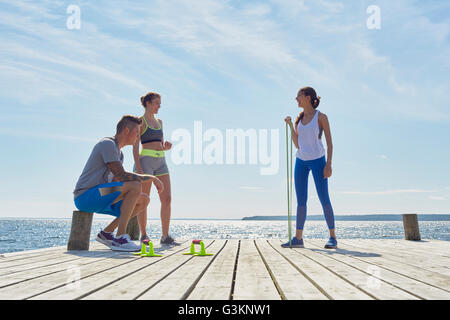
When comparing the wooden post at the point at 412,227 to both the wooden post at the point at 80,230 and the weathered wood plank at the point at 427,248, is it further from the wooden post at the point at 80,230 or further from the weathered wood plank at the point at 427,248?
the wooden post at the point at 80,230

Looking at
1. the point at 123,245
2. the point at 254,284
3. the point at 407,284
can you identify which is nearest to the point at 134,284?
the point at 254,284

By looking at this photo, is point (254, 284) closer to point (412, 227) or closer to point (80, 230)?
point (80, 230)

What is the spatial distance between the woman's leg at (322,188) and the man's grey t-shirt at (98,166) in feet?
8.15

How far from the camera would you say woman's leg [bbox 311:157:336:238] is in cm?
470

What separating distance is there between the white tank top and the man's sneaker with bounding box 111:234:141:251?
2440 mm

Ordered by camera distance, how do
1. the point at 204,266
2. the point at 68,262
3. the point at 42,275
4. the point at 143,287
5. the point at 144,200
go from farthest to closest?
the point at 144,200 → the point at 68,262 → the point at 204,266 → the point at 42,275 → the point at 143,287

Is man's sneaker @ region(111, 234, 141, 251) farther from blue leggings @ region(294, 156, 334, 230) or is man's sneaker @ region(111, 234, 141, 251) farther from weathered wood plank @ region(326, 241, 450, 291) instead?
weathered wood plank @ region(326, 241, 450, 291)

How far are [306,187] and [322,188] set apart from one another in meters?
0.23

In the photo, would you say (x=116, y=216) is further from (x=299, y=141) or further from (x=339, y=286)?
(x=339, y=286)

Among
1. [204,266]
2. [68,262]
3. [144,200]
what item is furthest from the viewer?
[144,200]

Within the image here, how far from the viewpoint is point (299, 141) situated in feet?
16.3

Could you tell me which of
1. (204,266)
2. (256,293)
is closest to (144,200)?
(204,266)

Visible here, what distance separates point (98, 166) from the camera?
4.04 metres
